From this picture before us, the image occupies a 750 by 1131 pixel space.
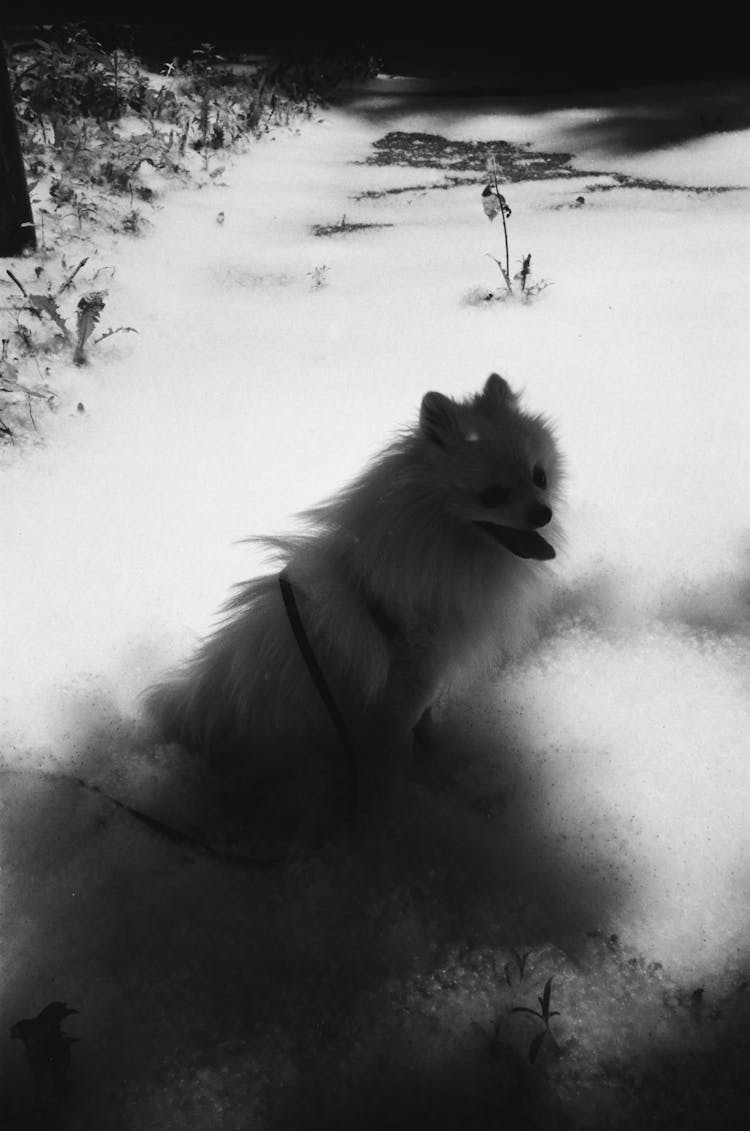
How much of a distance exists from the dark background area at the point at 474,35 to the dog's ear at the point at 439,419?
416 inches

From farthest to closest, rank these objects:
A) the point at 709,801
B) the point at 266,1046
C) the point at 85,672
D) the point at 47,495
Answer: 1. the point at 47,495
2. the point at 85,672
3. the point at 709,801
4. the point at 266,1046

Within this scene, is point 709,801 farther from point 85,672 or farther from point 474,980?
point 85,672

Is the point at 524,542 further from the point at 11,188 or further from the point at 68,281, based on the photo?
the point at 11,188

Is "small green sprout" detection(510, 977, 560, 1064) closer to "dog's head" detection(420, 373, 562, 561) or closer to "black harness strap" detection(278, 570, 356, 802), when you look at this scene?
"black harness strap" detection(278, 570, 356, 802)

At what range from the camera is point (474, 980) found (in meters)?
1.73

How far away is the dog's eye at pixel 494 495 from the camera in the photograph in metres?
1.78

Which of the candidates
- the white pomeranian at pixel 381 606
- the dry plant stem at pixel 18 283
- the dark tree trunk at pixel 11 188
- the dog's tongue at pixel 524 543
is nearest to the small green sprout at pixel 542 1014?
the white pomeranian at pixel 381 606

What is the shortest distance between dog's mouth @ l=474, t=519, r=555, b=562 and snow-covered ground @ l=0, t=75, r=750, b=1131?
747 millimetres

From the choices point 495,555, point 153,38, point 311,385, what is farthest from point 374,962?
point 153,38

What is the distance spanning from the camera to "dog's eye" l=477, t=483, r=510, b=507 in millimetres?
1783

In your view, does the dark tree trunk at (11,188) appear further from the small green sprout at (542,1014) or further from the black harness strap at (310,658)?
the small green sprout at (542,1014)

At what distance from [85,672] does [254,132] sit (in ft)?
22.7

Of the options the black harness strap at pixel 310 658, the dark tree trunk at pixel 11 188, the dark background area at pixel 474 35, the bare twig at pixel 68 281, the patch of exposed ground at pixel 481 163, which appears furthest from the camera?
the dark background area at pixel 474 35

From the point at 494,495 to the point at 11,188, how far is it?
388 centimetres
